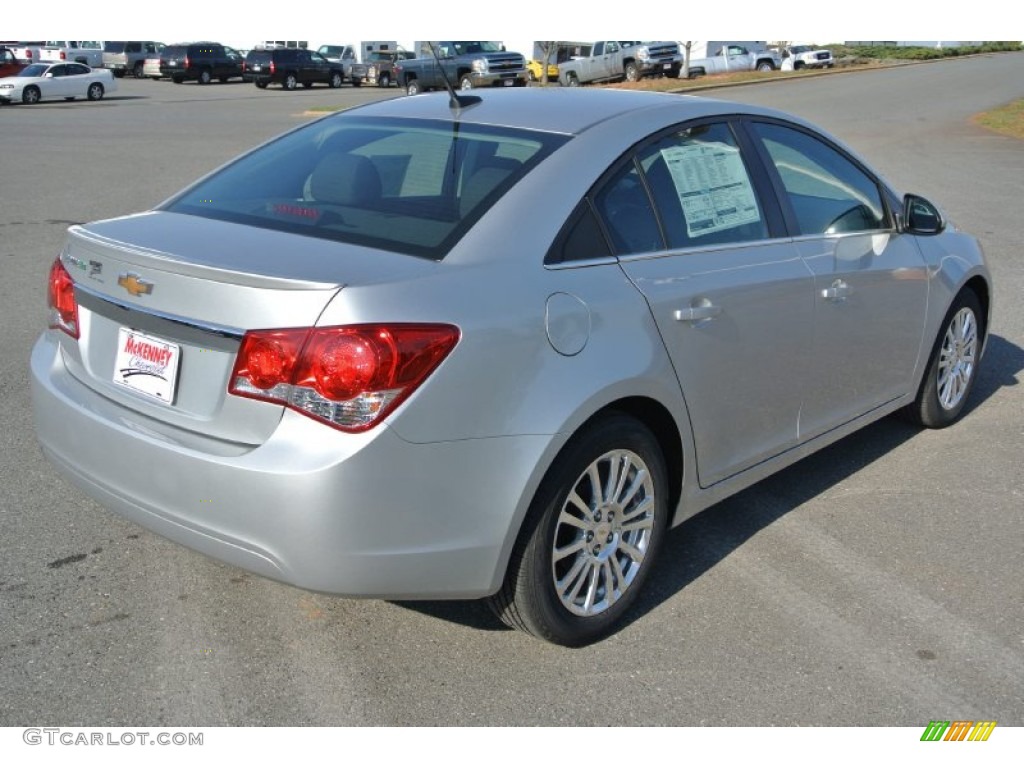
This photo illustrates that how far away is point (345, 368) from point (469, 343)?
1.15 feet

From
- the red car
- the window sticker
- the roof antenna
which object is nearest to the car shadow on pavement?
the window sticker

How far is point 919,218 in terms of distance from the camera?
16.7ft

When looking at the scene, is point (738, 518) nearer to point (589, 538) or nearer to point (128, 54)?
point (589, 538)

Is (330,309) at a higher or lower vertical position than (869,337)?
higher

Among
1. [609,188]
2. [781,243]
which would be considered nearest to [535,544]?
[609,188]

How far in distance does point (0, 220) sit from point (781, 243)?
9.48m

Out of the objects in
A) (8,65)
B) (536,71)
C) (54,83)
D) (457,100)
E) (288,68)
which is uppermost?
(457,100)

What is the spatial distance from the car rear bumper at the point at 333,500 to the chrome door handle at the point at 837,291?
174 cm

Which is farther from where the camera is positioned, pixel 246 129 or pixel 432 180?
pixel 246 129

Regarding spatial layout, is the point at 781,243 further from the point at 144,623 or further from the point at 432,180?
the point at 144,623

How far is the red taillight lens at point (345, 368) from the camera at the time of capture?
2.90 m

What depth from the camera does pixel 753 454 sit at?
4.22 m
